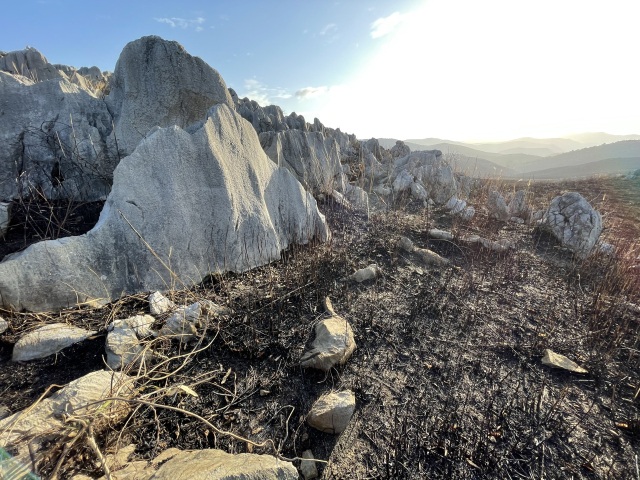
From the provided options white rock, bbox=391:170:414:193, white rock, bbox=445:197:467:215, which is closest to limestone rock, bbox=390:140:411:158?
white rock, bbox=391:170:414:193

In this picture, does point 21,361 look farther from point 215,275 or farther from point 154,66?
point 154,66

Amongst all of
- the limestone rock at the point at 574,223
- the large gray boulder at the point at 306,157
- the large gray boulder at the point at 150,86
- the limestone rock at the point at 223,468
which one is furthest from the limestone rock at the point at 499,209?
the limestone rock at the point at 223,468

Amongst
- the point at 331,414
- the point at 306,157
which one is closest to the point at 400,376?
the point at 331,414

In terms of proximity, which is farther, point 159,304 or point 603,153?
point 603,153

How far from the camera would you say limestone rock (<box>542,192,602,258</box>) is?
17.4 feet

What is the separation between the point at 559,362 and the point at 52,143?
620 centimetres

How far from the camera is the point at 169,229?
3.13 metres

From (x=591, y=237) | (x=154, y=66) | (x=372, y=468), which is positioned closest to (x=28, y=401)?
(x=372, y=468)

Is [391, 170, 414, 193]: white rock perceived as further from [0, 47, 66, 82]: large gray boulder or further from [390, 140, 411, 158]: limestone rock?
[0, 47, 66, 82]: large gray boulder

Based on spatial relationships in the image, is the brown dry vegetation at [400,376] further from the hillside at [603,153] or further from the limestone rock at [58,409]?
the hillside at [603,153]

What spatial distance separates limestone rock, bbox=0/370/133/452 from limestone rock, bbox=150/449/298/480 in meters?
0.48

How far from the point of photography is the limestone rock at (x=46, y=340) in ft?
6.99

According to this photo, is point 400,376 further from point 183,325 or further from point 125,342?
point 125,342

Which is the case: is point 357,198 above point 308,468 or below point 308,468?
above
